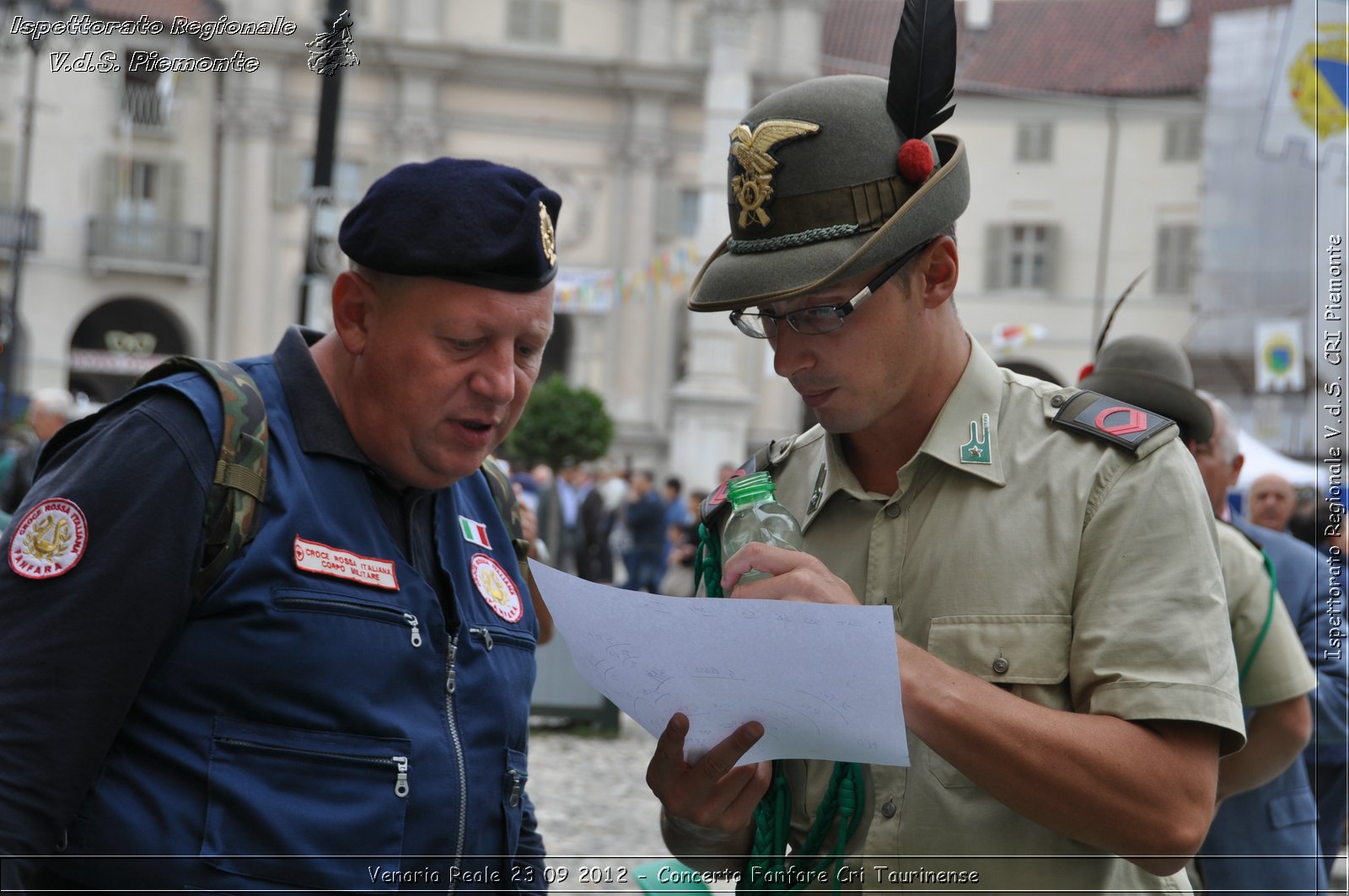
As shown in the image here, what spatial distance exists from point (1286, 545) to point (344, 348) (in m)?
3.14

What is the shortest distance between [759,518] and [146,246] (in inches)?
1364

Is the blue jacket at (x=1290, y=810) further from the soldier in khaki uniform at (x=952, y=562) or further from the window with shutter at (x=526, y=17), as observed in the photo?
the window with shutter at (x=526, y=17)

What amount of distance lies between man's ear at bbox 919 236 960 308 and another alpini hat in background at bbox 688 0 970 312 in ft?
0.12

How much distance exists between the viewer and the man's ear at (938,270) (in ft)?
6.67

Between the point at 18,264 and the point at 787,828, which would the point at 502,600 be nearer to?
the point at 787,828

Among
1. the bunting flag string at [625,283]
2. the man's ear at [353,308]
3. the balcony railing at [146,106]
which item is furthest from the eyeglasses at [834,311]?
the balcony railing at [146,106]

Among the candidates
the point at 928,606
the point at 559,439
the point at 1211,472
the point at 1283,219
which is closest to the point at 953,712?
the point at 928,606

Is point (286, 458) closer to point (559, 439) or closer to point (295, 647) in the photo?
point (295, 647)

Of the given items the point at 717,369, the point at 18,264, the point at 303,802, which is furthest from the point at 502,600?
the point at 717,369

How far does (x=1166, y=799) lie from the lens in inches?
69.6

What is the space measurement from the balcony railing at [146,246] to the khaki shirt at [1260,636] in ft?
109

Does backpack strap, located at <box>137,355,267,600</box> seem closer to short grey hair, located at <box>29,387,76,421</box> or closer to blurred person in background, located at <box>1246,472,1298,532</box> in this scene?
blurred person in background, located at <box>1246,472,1298,532</box>

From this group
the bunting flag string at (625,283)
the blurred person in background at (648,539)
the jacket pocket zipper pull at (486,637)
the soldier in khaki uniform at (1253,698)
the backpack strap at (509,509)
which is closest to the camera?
the jacket pocket zipper pull at (486,637)

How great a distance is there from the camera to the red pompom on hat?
1.99m
